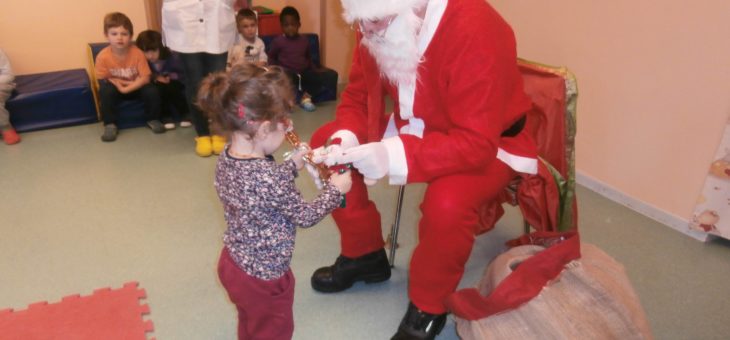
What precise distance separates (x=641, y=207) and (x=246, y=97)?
1.92 meters

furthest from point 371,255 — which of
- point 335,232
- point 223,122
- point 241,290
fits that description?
point 223,122

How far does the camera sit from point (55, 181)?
7.86 feet

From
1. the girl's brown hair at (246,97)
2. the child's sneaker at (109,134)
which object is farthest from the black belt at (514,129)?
the child's sneaker at (109,134)

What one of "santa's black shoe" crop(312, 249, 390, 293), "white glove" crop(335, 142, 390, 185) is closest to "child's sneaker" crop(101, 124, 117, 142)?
"santa's black shoe" crop(312, 249, 390, 293)

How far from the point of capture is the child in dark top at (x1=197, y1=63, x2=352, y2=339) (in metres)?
1.11

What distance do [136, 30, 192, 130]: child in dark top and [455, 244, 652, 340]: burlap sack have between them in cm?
241

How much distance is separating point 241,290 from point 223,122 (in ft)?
1.28

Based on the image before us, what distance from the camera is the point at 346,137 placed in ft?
4.90

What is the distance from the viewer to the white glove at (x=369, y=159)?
129cm

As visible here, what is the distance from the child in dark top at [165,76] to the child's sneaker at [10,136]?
0.74m

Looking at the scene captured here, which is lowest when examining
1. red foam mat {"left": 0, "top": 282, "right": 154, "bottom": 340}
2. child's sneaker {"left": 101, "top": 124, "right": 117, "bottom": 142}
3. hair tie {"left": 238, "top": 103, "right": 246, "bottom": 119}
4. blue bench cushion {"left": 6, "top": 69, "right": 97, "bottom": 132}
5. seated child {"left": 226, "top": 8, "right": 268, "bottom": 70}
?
red foam mat {"left": 0, "top": 282, "right": 154, "bottom": 340}

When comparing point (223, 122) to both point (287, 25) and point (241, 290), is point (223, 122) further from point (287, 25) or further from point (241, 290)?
point (287, 25)

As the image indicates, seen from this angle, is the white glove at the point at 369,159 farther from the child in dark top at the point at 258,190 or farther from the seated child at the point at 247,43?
the seated child at the point at 247,43

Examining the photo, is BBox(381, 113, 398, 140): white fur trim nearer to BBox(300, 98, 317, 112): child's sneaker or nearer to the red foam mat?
the red foam mat
